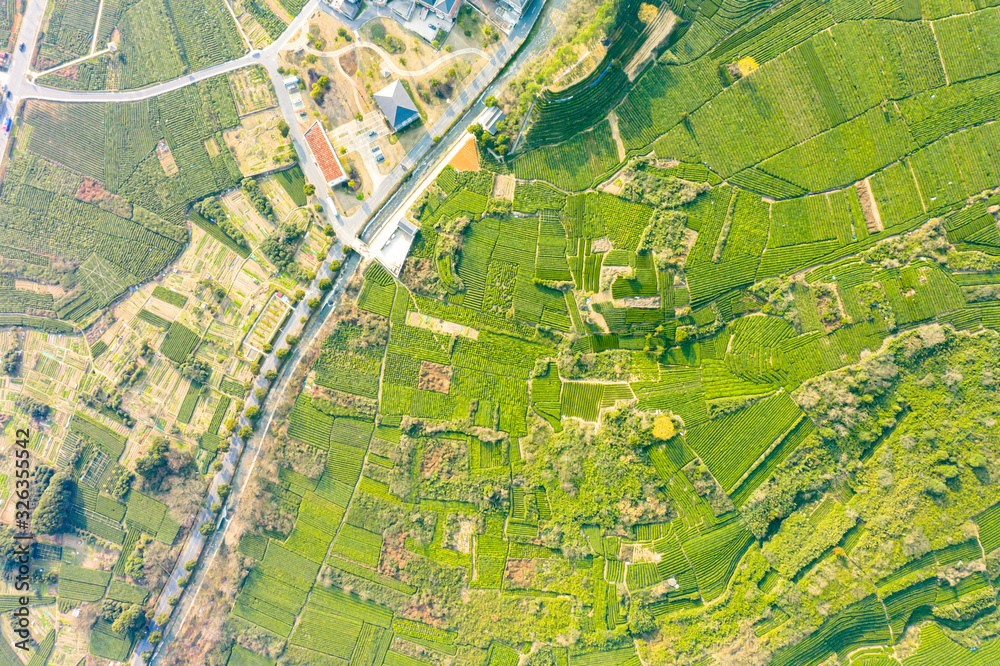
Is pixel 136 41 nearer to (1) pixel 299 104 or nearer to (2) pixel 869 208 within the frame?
(1) pixel 299 104

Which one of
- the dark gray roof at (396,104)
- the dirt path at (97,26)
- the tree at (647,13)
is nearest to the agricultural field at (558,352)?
the tree at (647,13)

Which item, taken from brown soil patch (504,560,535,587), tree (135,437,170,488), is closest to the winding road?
tree (135,437,170,488)

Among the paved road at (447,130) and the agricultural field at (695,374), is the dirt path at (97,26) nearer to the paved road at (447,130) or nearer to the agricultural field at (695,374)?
the paved road at (447,130)

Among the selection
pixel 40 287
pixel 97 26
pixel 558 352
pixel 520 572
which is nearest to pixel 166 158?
pixel 97 26

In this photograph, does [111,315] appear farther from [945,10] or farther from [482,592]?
[945,10]

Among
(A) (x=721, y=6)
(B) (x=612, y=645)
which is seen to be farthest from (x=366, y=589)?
(A) (x=721, y=6)

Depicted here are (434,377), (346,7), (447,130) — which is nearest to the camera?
(346,7)
